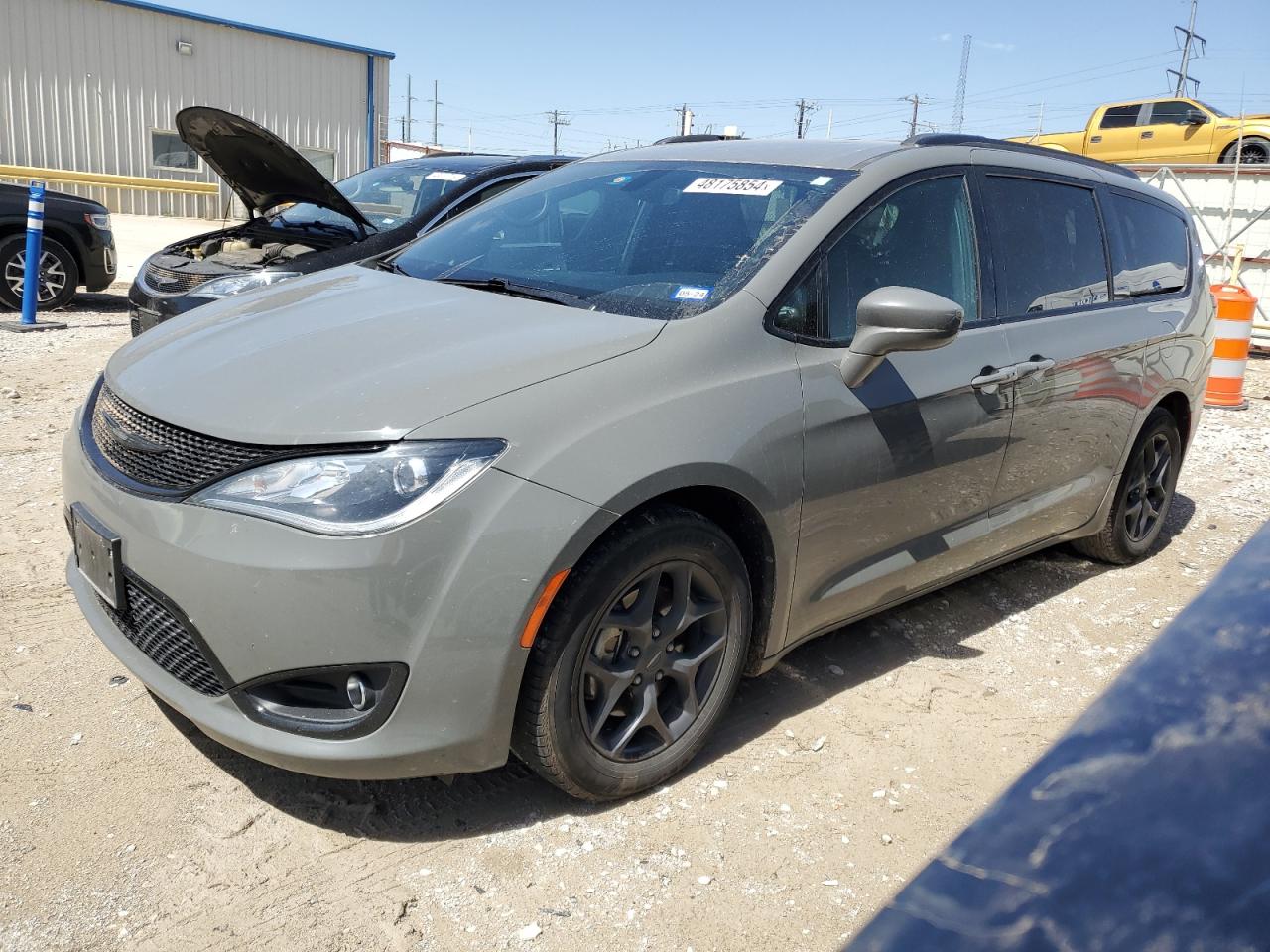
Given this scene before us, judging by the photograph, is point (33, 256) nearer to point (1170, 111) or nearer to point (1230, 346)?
point (1230, 346)

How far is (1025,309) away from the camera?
11.9 feet

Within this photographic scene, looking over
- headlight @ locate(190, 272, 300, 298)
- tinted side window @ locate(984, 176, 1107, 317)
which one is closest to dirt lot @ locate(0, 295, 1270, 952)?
tinted side window @ locate(984, 176, 1107, 317)

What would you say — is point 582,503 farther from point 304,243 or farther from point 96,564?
point 304,243

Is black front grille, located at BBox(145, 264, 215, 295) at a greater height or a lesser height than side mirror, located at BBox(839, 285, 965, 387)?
lesser

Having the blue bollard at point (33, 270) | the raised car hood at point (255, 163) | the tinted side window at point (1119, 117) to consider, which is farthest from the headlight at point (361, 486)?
the tinted side window at point (1119, 117)

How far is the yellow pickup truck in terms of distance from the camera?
19.3 m

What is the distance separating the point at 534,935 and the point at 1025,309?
2583 mm

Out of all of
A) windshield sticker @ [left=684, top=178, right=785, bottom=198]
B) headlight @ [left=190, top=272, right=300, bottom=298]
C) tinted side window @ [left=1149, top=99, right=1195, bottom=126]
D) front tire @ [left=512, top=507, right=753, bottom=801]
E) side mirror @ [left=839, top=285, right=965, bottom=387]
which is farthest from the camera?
tinted side window @ [left=1149, top=99, right=1195, bottom=126]

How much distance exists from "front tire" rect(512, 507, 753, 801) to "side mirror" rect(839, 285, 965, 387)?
68 centimetres

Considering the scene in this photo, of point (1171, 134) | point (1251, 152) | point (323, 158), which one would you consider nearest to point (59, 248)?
Answer: point (323, 158)

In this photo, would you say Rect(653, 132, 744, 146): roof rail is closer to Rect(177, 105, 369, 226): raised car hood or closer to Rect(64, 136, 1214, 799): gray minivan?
Rect(64, 136, 1214, 799): gray minivan

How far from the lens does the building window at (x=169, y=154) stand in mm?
24016

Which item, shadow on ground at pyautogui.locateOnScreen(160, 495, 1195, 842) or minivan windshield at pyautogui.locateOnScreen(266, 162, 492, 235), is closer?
shadow on ground at pyautogui.locateOnScreen(160, 495, 1195, 842)

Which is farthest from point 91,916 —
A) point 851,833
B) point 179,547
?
point 851,833
